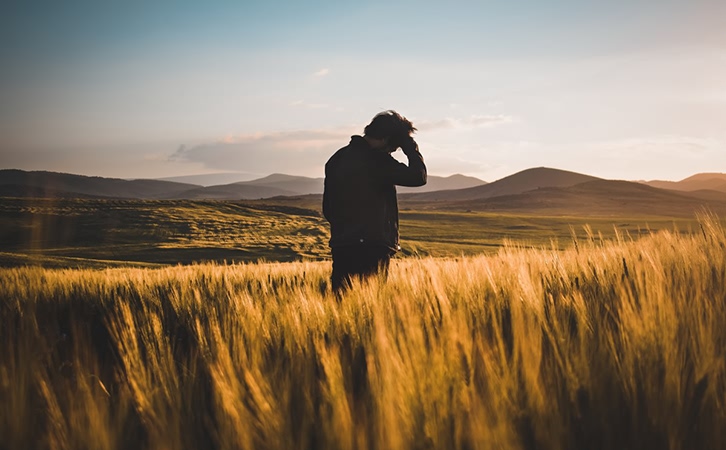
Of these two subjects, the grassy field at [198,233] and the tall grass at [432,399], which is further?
the grassy field at [198,233]

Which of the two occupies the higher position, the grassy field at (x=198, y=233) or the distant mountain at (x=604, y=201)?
the distant mountain at (x=604, y=201)

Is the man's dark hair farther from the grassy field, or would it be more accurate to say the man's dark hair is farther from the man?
the grassy field

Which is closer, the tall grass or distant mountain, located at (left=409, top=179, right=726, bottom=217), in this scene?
the tall grass

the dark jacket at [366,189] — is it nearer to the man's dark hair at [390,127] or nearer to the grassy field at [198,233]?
the man's dark hair at [390,127]

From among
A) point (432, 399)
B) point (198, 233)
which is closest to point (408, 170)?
point (432, 399)

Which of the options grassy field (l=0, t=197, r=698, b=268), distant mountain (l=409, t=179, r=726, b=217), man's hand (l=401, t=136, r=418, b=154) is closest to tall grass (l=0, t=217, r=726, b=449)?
man's hand (l=401, t=136, r=418, b=154)

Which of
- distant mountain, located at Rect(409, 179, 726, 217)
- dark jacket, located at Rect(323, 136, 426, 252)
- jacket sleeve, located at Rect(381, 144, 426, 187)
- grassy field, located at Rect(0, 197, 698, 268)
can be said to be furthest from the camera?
distant mountain, located at Rect(409, 179, 726, 217)

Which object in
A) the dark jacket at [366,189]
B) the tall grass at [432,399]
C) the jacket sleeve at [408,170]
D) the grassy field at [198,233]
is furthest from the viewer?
the grassy field at [198,233]

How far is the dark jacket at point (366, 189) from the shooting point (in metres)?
4.71

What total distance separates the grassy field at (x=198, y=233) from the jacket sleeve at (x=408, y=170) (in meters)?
30.5

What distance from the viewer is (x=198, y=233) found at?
185 ft

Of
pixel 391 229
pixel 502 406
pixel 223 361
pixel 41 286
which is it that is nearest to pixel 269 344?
pixel 223 361

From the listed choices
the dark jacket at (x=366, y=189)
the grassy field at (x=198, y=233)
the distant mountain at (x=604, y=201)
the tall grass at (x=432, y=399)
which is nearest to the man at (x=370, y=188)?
the dark jacket at (x=366, y=189)

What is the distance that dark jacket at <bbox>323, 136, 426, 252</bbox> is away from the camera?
4.71 m
